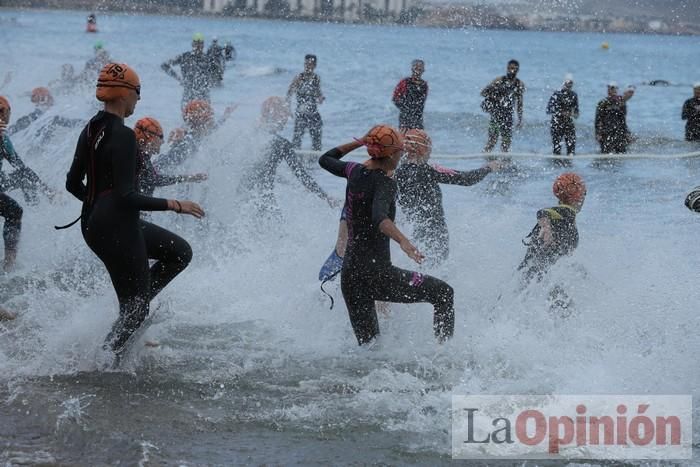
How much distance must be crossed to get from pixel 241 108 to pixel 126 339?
20.4 ft

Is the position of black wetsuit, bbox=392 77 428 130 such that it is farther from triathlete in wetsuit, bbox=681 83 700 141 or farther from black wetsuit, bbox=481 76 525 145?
triathlete in wetsuit, bbox=681 83 700 141

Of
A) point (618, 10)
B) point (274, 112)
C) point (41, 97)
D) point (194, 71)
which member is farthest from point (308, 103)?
point (618, 10)

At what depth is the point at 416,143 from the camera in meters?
7.59

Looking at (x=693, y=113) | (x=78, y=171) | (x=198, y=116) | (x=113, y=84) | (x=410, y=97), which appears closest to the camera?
(x=113, y=84)

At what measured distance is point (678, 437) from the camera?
204 inches

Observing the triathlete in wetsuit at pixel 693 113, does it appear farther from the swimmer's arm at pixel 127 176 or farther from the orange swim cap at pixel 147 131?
the swimmer's arm at pixel 127 176

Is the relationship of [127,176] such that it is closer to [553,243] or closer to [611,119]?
[553,243]

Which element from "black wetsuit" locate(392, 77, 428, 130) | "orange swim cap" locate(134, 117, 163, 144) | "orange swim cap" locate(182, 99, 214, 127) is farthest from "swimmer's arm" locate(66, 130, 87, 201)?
"black wetsuit" locate(392, 77, 428, 130)

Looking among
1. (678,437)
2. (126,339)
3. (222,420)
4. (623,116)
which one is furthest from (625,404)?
(623,116)

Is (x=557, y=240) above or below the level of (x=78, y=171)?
below

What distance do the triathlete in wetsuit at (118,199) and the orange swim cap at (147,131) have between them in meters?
1.83

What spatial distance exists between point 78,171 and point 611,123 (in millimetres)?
14118

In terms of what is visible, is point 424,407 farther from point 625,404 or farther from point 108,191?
point 108,191

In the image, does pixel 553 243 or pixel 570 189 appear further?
pixel 570 189
